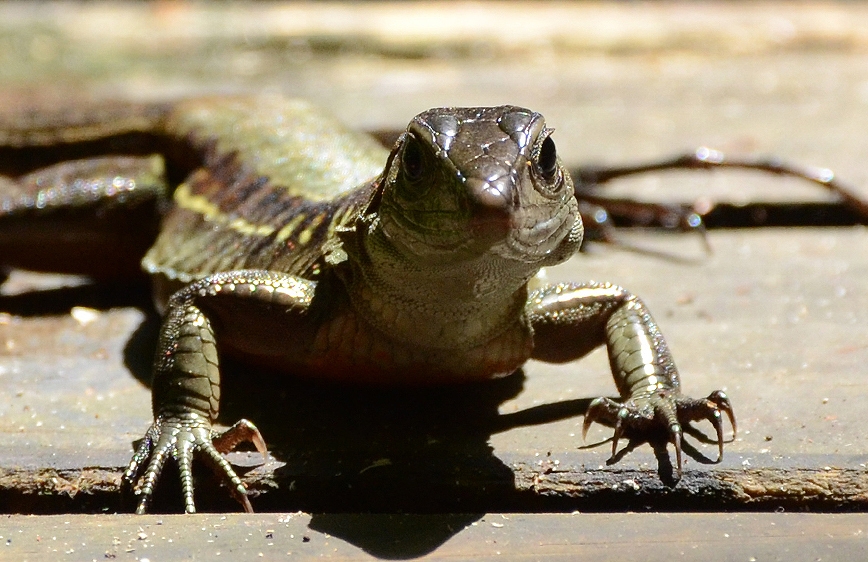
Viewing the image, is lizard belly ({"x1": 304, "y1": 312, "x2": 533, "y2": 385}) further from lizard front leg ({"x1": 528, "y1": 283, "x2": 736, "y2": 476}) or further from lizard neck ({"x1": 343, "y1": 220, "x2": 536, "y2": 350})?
lizard front leg ({"x1": 528, "y1": 283, "x2": 736, "y2": 476})

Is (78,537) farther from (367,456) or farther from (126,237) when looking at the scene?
(126,237)

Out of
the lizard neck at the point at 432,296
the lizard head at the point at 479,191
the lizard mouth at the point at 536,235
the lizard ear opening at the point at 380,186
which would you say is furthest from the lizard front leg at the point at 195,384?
the lizard mouth at the point at 536,235

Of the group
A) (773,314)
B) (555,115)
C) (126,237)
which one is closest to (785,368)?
(773,314)

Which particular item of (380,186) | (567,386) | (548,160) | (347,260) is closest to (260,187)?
(347,260)

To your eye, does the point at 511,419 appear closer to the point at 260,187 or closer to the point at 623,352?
the point at 623,352

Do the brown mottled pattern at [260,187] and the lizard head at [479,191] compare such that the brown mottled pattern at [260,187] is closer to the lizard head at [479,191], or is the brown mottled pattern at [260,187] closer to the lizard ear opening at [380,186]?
the lizard ear opening at [380,186]

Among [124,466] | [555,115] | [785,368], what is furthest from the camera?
[555,115]
